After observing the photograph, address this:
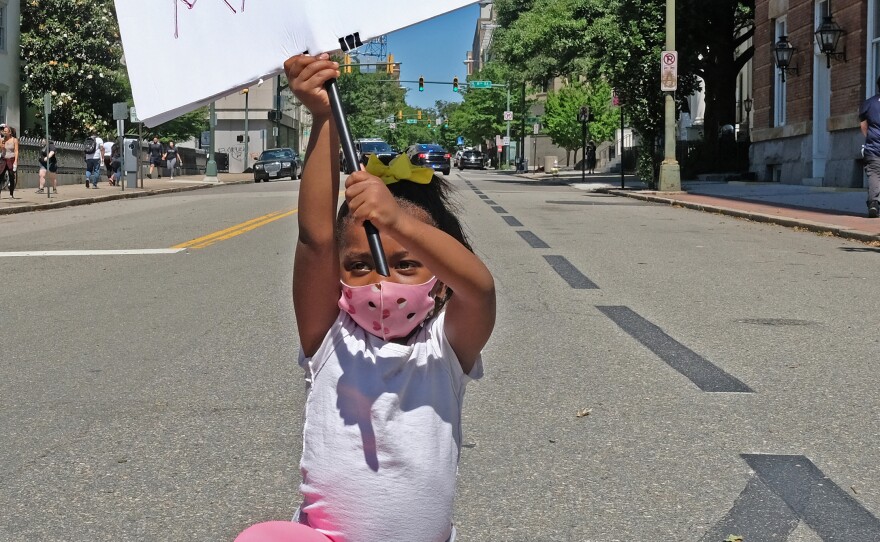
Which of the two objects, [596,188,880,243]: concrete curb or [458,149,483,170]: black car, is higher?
[458,149,483,170]: black car

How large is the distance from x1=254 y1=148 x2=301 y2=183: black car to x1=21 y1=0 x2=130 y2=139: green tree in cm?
680

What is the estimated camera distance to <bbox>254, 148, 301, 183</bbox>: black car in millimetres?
48062

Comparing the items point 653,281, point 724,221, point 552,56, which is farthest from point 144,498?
point 552,56

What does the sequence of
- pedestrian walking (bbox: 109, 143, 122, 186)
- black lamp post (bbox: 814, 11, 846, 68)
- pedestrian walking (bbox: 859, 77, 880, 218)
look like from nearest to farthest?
pedestrian walking (bbox: 859, 77, 880, 218) < black lamp post (bbox: 814, 11, 846, 68) < pedestrian walking (bbox: 109, 143, 122, 186)

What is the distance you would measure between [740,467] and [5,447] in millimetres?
2971

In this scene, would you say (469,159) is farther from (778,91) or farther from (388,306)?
(388,306)

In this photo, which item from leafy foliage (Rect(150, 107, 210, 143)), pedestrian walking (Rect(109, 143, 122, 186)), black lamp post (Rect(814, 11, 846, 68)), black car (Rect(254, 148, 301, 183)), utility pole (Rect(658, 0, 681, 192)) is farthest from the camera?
leafy foliage (Rect(150, 107, 210, 143))

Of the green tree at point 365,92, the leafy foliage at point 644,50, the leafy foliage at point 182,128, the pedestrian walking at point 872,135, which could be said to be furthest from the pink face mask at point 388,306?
the leafy foliage at point 182,128

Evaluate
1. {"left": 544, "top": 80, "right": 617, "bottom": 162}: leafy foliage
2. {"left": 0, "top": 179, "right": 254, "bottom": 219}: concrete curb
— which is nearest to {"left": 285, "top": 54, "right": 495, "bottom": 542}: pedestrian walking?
{"left": 0, "top": 179, "right": 254, "bottom": 219}: concrete curb

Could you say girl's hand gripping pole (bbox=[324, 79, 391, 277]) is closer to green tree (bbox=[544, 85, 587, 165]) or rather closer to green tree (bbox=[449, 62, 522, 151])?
green tree (bbox=[544, 85, 587, 165])

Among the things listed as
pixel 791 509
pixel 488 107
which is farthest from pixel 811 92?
pixel 488 107

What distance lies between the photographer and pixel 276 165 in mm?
48250

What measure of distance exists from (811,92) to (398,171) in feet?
93.1

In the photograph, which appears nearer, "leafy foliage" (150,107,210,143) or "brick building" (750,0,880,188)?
"brick building" (750,0,880,188)
